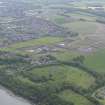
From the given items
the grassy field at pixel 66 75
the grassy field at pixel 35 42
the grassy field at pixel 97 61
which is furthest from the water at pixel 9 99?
the grassy field at pixel 35 42

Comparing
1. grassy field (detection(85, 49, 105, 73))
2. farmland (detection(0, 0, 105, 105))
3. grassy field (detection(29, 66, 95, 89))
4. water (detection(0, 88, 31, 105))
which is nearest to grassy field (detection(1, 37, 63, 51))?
farmland (detection(0, 0, 105, 105))

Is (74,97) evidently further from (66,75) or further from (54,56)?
(54,56)

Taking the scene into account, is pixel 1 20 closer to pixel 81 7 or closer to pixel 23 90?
pixel 81 7

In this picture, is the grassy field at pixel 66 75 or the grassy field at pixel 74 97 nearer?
the grassy field at pixel 74 97

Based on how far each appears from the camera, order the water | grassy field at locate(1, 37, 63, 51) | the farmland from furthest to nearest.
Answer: grassy field at locate(1, 37, 63, 51) < the farmland < the water

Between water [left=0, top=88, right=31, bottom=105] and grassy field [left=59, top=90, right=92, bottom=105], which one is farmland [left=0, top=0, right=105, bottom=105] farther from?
water [left=0, top=88, right=31, bottom=105]

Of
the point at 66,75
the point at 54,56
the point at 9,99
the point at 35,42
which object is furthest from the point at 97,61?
the point at 9,99

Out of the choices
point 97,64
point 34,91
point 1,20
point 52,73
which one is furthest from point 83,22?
point 34,91

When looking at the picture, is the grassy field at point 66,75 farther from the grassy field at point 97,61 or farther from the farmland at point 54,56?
the grassy field at point 97,61
